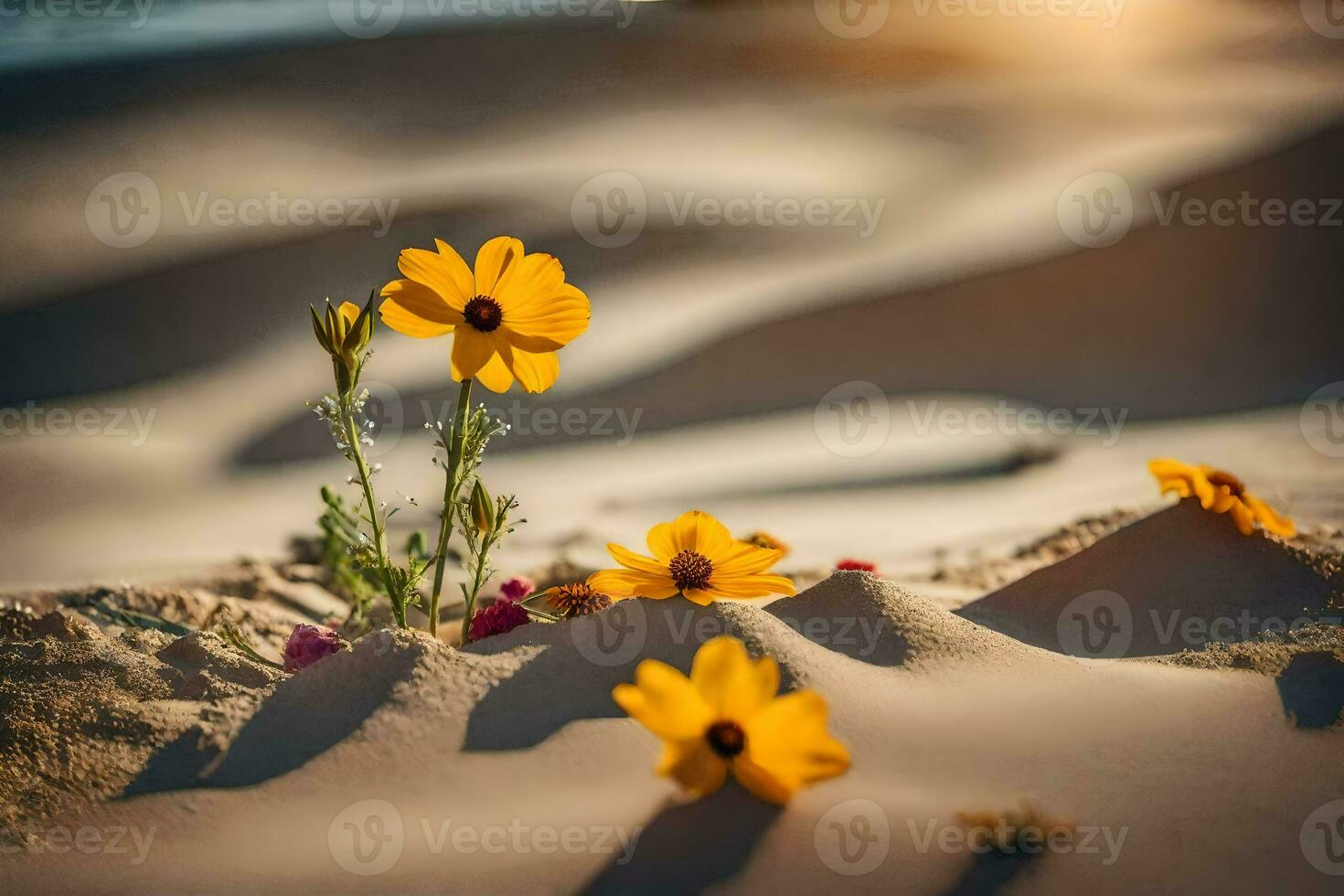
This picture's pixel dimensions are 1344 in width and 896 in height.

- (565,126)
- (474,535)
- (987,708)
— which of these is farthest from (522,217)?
(987,708)

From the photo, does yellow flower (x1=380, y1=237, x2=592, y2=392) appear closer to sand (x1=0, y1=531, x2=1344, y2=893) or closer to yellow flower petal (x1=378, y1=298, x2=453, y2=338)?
yellow flower petal (x1=378, y1=298, x2=453, y2=338)

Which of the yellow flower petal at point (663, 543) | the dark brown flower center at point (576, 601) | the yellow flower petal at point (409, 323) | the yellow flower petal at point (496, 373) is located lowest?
the dark brown flower center at point (576, 601)

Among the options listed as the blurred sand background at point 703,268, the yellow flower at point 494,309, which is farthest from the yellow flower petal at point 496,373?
the blurred sand background at point 703,268

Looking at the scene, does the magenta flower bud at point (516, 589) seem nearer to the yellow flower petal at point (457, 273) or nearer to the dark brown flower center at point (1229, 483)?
the yellow flower petal at point (457, 273)

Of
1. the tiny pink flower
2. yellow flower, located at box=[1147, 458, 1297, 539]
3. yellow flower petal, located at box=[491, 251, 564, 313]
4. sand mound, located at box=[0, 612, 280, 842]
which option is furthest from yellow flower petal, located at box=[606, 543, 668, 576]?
yellow flower, located at box=[1147, 458, 1297, 539]

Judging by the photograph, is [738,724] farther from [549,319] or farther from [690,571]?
[549,319]

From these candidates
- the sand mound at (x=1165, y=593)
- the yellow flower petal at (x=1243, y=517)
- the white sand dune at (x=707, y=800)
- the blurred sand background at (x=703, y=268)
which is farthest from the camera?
the blurred sand background at (x=703, y=268)

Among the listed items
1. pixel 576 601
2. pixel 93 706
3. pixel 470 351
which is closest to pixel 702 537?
pixel 576 601
